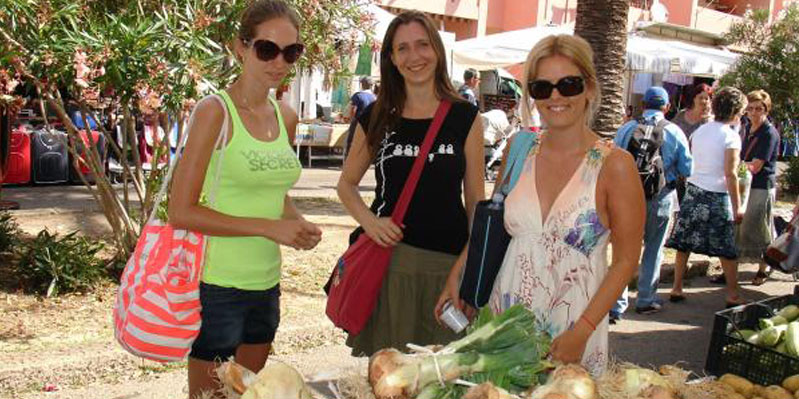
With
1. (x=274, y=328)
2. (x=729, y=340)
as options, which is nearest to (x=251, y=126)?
(x=274, y=328)

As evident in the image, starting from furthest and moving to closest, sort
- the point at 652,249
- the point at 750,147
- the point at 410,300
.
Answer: the point at 750,147 < the point at 652,249 < the point at 410,300

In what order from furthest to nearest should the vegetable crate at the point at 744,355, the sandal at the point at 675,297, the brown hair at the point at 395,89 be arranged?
the sandal at the point at 675,297 < the vegetable crate at the point at 744,355 < the brown hair at the point at 395,89

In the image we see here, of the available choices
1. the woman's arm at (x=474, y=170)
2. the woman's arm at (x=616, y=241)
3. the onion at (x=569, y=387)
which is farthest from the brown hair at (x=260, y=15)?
the onion at (x=569, y=387)

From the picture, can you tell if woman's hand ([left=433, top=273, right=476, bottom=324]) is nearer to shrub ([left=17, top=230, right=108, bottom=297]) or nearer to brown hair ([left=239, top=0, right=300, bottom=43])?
brown hair ([left=239, top=0, right=300, bottom=43])

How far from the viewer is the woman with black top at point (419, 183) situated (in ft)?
10.5

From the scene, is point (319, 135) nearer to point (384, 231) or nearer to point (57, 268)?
point (57, 268)

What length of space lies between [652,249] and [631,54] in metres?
10.9

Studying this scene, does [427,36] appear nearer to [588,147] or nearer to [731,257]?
[588,147]

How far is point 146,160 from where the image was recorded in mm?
12234

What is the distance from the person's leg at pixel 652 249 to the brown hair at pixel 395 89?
Result: 12.9 feet

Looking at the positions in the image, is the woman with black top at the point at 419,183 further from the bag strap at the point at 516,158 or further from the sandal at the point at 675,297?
the sandal at the point at 675,297

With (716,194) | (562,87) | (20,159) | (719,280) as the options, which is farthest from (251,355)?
(20,159)

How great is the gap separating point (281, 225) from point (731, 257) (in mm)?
5976

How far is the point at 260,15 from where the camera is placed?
2.98 metres
